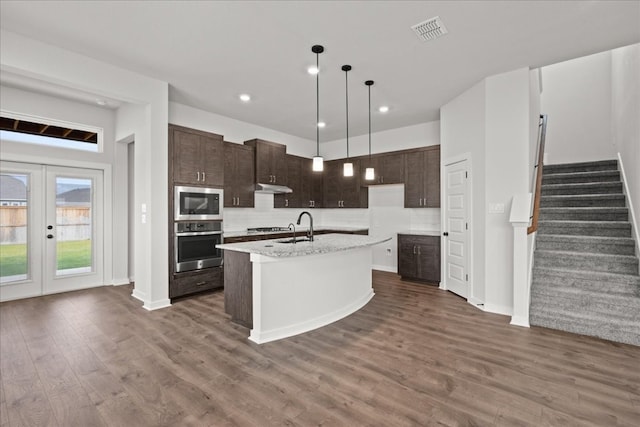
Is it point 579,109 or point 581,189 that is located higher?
point 579,109

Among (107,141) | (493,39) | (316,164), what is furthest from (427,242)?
(107,141)

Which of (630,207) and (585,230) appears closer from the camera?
(630,207)

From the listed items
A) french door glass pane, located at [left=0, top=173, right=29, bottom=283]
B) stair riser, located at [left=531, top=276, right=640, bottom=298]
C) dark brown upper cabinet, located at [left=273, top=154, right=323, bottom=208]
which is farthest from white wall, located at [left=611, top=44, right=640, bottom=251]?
french door glass pane, located at [left=0, top=173, right=29, bottom=283]

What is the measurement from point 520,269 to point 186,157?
475 cm

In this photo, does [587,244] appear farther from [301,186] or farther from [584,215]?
[301,186]

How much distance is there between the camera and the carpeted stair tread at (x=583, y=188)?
4473 mm

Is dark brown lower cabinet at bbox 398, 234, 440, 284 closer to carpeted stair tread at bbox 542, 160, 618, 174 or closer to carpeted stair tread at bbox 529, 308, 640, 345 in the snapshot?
carpeted stair tread at bbox 529, 308, 640, 345

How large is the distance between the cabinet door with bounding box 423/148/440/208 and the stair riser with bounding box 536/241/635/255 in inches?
68.1

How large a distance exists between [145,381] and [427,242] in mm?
4542

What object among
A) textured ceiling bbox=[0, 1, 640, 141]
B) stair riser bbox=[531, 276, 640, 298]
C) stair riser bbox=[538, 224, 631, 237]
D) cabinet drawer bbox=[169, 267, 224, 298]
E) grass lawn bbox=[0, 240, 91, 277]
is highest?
textured ceiling bbox=[0, 1, 640, 141]

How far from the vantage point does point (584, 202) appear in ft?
14.8

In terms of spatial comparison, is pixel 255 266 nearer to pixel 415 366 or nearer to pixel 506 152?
pixel 415 366

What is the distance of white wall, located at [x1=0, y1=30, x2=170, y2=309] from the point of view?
11.2 ft

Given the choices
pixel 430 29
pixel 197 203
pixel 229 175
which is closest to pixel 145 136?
pixel 197 203
